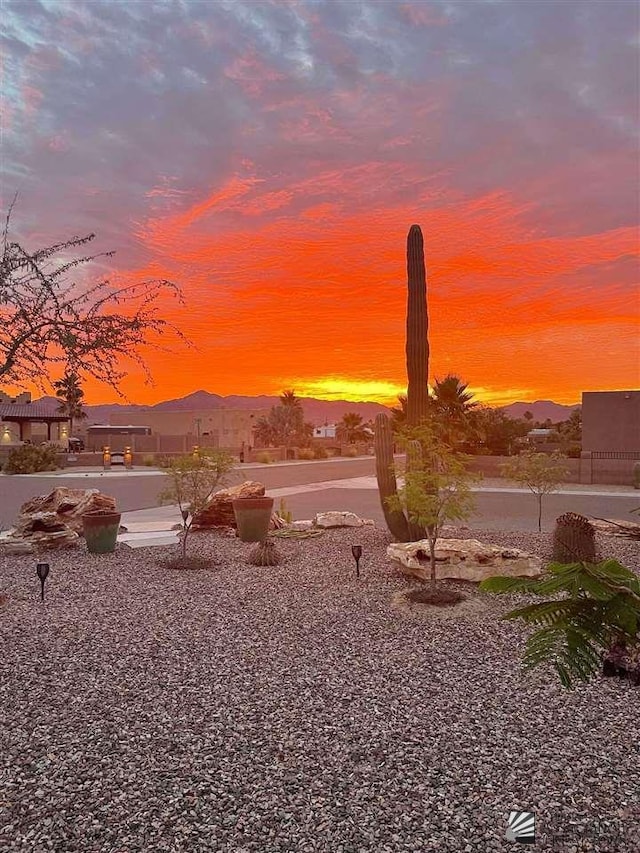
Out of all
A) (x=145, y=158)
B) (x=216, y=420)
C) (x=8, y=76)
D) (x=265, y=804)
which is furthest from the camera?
(x=216, y=420)

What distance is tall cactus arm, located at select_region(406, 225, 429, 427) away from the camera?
41.7 ft

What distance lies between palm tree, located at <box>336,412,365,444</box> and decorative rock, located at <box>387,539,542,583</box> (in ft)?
203

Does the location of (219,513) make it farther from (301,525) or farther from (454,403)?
(454,403)

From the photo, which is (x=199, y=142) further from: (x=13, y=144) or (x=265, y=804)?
(x=265, y=804)

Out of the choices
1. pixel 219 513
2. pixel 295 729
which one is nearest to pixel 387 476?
pixel 219 513

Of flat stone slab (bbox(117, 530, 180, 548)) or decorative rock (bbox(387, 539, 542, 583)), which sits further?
flat stone slab (bbox(117, 530, 180, 548))

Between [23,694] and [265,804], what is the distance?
9.28ft

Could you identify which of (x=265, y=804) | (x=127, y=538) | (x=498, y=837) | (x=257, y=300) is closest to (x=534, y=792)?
(x=498, y=837)

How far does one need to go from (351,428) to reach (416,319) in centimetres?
6428

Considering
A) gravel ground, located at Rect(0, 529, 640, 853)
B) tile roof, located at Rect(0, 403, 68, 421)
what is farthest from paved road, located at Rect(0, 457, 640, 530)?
tile roof, located at Rect(0, 403, 68, 421)

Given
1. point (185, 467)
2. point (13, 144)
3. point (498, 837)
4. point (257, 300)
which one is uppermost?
point (13, 144)

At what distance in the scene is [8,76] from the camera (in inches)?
466

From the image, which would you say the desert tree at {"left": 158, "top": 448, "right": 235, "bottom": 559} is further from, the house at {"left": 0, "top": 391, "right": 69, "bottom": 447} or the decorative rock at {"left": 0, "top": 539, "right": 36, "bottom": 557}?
the house at {"left": 0, "top": 391, "right": 69, "bottom": 447}

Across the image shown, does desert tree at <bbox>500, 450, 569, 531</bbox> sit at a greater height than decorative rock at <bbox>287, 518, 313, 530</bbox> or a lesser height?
greater
